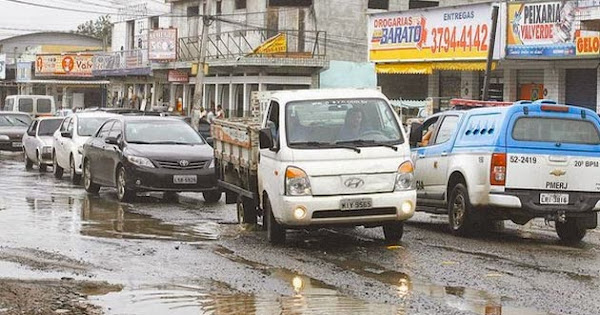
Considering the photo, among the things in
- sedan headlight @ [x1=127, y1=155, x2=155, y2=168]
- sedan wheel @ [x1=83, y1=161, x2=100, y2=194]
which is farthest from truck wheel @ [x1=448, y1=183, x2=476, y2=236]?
sedan wheel @ [x1=83, y1=161, x2=100, y2=194]

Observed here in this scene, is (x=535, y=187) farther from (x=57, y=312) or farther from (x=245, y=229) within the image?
(x=57, y=312)

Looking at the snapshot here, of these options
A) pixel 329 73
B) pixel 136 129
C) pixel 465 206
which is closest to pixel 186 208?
pixel 136 129

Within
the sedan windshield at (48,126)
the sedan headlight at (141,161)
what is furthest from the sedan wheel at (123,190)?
the sedan windshield at (48,126)

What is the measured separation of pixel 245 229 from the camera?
15.3 m

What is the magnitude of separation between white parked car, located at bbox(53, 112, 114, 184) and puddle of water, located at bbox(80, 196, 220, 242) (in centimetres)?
658

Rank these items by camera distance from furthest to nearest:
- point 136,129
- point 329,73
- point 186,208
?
1. point 329,73
2. point 136,129
3. point 186,208

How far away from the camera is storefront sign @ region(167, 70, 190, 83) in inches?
2004

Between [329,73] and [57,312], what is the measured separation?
35.3m

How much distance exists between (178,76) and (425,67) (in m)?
19.6

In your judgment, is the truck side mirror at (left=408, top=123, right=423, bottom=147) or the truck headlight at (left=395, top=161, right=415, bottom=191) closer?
the truck headlight at (left=395, top=161, right=415, bottom=191)

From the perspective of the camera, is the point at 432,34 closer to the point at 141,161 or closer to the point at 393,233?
the point at 141,161

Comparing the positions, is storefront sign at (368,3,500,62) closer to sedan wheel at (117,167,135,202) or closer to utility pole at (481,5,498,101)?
utility pole at (481,5,498,101)

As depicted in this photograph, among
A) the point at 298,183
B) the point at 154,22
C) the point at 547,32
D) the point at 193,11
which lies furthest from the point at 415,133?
the point at 154,22

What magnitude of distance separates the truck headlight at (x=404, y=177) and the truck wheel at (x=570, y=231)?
260cm
